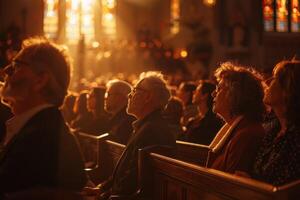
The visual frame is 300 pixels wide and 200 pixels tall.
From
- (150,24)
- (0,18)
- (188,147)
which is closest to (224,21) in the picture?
(0,18)

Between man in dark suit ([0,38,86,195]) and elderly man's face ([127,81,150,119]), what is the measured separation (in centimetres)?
227

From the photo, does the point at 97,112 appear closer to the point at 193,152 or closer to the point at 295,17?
the point at 193,152

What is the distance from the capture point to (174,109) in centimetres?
755

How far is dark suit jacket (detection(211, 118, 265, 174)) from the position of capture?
3998 millimetres

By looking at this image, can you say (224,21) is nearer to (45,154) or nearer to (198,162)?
(198,162)

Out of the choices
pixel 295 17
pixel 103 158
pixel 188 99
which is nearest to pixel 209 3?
pixel 295 17

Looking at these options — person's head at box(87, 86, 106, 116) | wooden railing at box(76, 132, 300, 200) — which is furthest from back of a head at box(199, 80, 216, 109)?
person's head at box(87, 86, 106, 116)

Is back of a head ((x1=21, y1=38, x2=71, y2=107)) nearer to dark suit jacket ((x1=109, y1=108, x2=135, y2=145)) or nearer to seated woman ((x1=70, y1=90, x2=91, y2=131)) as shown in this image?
dark suit jacket ((x1=109, y1=108, x2=135, y2=145))

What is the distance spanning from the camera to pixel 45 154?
8.52ft

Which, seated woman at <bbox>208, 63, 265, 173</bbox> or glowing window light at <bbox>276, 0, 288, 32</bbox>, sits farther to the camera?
glowing window light at <bbox>276, 0, 288, 32</bbox>

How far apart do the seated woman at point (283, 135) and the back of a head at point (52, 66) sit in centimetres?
160

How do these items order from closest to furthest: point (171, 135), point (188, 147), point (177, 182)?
point (177, 182), point (171, 135), point (188, 147)

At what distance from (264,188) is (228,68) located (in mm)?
1886

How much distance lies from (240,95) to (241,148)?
1.69 feet
